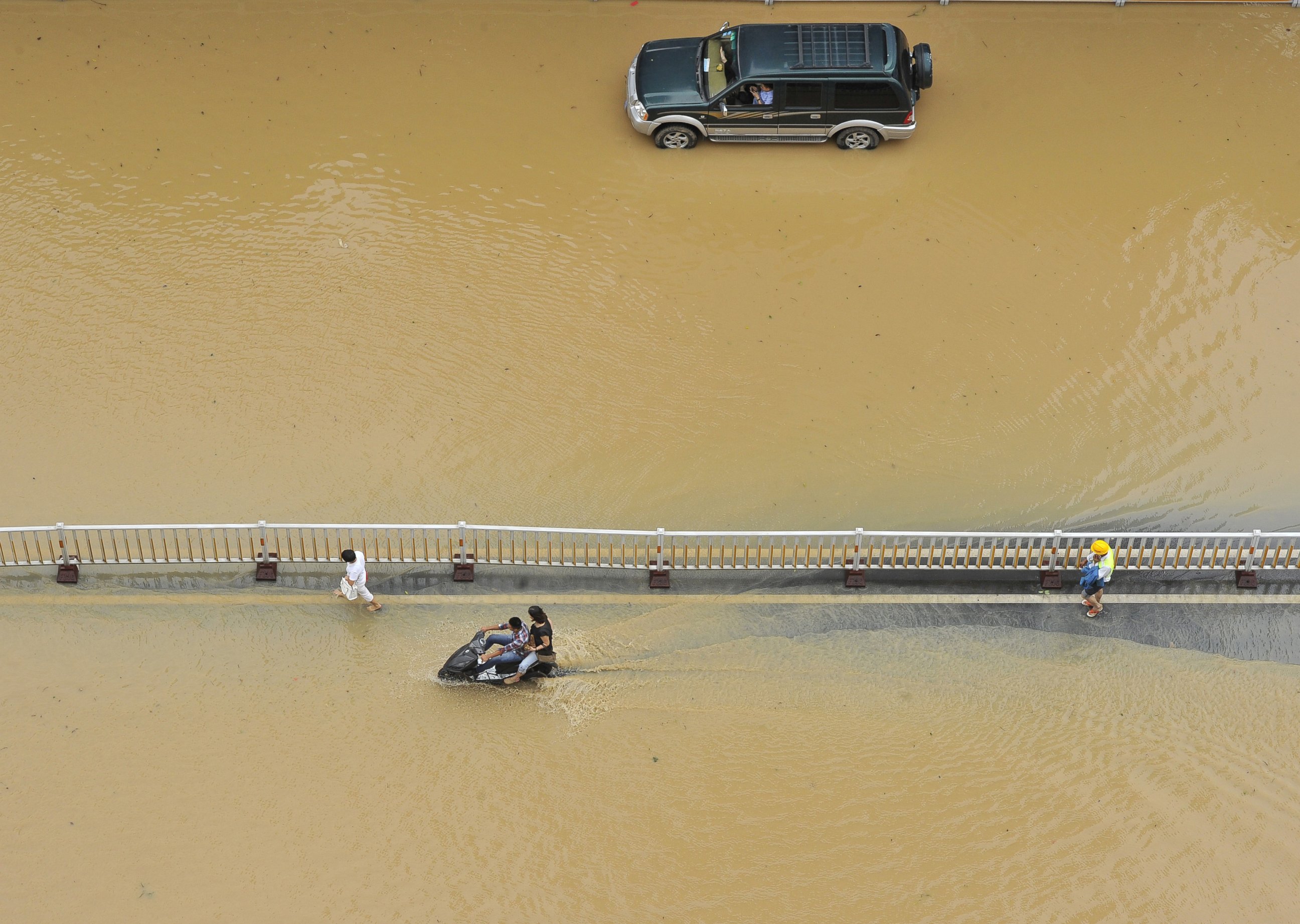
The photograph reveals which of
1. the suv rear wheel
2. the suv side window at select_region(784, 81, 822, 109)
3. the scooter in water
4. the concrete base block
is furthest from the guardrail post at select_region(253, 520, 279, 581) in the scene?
the suv side window at select_region(784, 81, 822, 109)

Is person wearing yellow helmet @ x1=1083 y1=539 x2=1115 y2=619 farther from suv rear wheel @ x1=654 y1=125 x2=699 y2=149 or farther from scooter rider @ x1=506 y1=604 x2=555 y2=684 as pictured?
suv rear wheel @ x1=654 y1=125 x2=699 y2=149

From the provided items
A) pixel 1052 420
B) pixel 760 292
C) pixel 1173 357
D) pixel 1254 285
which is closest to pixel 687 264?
pixel 760 292

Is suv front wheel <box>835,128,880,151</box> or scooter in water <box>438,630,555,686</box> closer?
scooter in water <box>438,630,555,686</box>

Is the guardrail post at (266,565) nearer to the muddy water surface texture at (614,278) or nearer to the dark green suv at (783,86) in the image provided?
the muddy water surface texture at (614,278)

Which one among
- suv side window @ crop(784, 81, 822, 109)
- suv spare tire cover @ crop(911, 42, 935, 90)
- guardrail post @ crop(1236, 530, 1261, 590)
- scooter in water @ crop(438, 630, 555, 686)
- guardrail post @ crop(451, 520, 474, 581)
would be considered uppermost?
suv spare tire cover @ crop(911, 42, 935, 90)

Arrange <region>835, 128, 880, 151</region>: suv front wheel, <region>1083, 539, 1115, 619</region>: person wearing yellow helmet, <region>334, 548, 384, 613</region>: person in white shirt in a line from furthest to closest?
<region>835, 128, 880, 151</region>: suv front wheel < <region>1083, 539, 1115, 619</region>: person wearing yellow helmet < <region>334, 548, 384, 613</region>: person in white shirt

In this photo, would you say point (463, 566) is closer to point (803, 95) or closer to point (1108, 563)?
point (1108, 563)

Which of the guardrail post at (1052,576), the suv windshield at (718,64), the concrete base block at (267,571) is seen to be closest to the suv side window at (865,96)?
the suv windshield at (718,64)
